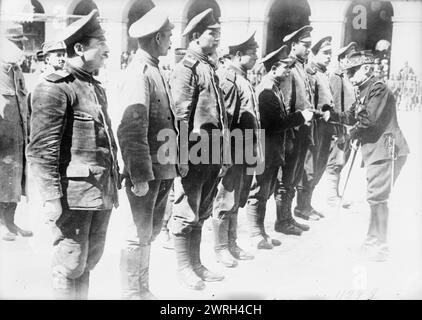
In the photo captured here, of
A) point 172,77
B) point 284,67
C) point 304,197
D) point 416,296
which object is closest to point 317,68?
point 284,67

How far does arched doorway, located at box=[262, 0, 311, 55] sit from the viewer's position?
529 centimetres

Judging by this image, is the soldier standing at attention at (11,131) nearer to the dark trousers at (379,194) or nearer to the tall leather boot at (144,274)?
the tall leather boot at (144,274)

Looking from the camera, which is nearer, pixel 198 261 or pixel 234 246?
pixel 198 261

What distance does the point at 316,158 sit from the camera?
5.87 metres

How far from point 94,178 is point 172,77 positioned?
116cm

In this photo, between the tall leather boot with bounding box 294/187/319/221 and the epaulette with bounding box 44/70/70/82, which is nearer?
the epaulette with bounding box 44/70/70/82

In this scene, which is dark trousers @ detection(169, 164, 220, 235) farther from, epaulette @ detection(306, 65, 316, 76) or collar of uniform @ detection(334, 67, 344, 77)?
collar of uniform @ detection(334, 67, 344, 77)

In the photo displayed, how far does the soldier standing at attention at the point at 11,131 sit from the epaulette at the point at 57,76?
114cm

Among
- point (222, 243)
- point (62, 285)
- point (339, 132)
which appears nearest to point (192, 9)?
Answer: point (339, 132)

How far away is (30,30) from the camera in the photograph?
4.89m

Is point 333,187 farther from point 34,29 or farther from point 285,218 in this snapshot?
point 34,29

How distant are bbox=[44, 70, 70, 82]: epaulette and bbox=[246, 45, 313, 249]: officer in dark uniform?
6.58 ft

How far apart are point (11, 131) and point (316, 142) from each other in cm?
280

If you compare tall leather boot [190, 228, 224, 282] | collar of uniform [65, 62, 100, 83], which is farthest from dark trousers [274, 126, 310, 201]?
Result: collar of uniform [65, 62, 100, 83]
